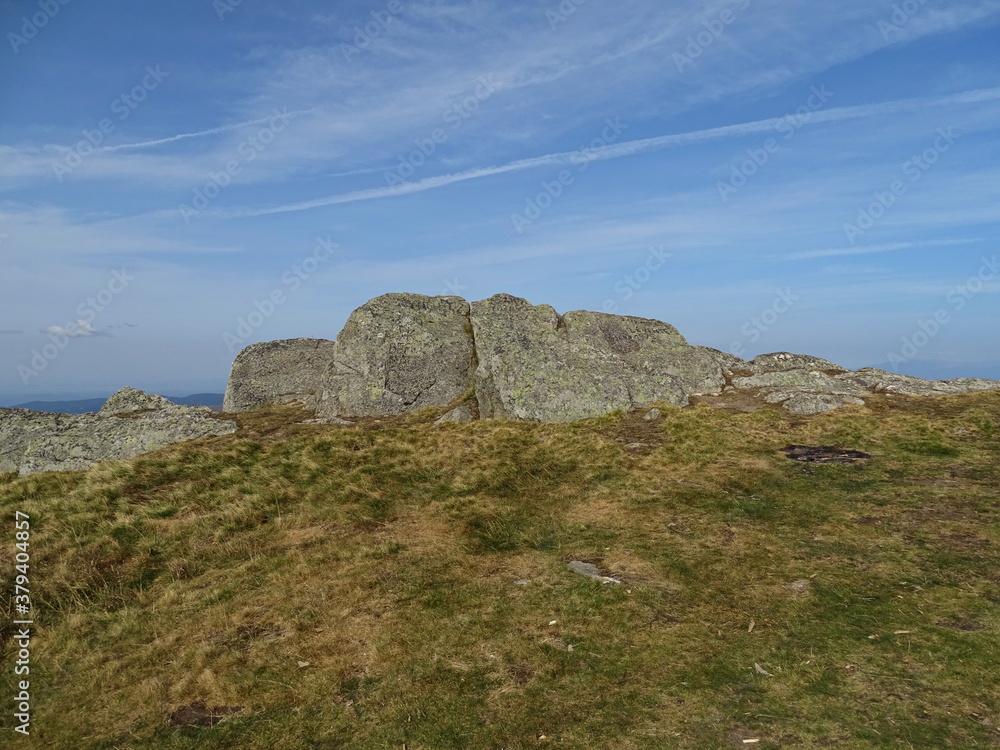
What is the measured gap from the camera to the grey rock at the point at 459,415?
28.7 metres

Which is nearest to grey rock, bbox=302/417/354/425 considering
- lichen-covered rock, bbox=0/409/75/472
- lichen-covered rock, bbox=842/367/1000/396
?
lichen-covered rock, bbox=0/409/75/472

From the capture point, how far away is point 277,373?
39000 mm

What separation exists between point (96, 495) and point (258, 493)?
413cm

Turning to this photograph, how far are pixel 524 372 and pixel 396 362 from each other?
824 cm

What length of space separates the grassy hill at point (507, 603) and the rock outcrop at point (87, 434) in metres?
10.6

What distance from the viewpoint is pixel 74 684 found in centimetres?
881

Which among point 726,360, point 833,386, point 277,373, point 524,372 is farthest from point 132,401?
point 833,386

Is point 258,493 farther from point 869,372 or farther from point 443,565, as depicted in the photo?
point 869,372

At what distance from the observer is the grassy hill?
7.82 m

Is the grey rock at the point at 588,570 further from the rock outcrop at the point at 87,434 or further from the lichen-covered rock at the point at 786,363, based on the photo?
the lichen-covered rock at the point at 786,363

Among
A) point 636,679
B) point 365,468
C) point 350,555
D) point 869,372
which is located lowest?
point 636,679

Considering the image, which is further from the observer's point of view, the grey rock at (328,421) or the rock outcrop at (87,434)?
the grey rock at (328,421)

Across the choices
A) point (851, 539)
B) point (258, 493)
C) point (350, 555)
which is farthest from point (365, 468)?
point (851, 539)

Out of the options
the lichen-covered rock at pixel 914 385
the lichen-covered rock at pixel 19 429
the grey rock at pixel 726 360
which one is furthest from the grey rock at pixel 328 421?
the lichen-covered rock at pixel 914 385
